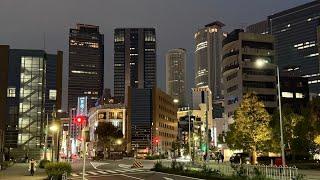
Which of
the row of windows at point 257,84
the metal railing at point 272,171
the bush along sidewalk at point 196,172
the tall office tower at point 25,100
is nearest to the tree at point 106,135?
the tall office tower at point 25,100

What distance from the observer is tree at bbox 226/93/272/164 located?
60969mm

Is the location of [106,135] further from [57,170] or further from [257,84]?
[57,170]

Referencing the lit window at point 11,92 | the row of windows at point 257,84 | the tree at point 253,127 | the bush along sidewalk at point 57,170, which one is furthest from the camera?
the row of windows at point 257,84

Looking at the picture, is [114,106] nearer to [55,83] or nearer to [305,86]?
[55,83]

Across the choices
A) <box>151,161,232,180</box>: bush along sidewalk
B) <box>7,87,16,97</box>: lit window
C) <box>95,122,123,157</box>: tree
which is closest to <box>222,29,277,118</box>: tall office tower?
<box>95,122,123,157</box>: tree

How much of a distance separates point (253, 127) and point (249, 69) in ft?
193

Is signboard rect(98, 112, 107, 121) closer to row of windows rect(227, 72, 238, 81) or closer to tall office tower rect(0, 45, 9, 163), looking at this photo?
row of windows rect(227, 72, 238, 81)

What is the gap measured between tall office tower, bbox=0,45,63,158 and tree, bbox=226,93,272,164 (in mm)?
60119

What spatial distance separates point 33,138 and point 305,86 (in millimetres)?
79495

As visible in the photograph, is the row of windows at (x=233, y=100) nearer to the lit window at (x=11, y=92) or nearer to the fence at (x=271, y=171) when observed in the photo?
the lit window at (x=11, y=92)

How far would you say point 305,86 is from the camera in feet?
431

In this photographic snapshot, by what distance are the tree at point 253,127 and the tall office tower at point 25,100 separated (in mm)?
60119

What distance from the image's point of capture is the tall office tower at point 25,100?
108m

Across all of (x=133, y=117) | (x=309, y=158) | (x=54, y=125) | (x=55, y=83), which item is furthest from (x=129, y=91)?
(x=54, y=125)
